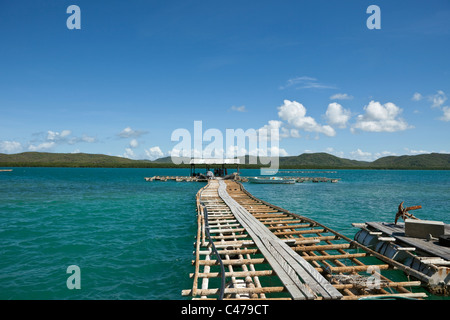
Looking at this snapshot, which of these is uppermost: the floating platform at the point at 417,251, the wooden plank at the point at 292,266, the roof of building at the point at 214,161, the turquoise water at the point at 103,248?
the roof of building at the point at 214,161

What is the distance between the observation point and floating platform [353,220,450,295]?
350 inches

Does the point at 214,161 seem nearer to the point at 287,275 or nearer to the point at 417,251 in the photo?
the point at 417,251

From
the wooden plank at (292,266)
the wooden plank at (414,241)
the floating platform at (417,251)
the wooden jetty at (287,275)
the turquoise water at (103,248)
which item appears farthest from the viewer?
the wooden plank at (414,241)

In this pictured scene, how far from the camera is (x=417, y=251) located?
36.9 ft

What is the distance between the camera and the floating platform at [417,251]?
350 inches

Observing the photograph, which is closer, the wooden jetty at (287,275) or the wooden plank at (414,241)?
the wooden jetty at (287,275)

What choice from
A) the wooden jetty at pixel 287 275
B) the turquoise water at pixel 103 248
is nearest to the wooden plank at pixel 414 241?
the wooden jetty at pixel 287 275

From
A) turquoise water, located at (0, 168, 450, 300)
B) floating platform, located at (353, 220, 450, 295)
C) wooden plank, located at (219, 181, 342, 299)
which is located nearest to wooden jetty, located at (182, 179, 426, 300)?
wooden plank, located at (219, 181, 342, 299)

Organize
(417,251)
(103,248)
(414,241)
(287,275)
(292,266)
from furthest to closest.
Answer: (103,248) < (414,241) < (417,251) < (292,266) < (287,275)

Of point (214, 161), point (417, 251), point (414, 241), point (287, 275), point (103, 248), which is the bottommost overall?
point (103, 248)

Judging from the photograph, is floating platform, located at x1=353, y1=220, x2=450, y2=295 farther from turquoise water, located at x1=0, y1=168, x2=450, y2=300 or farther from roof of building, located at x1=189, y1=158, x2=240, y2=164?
roof of building, located at x1=189, y1=158, x2=240, y2=164

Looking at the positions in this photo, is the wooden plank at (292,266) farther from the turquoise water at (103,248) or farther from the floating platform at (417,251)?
the floating platform at (417,251)

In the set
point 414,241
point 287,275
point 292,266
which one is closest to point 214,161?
point 414,241
